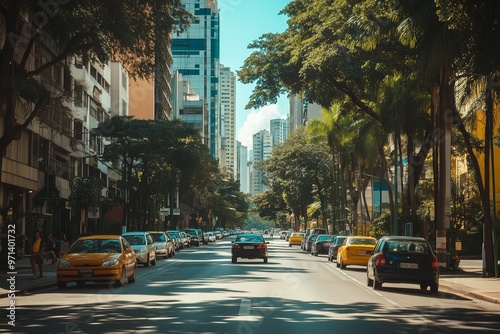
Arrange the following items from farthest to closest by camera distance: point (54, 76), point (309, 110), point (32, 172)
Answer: point (309, 110), point (54, 76), point (32, 172)

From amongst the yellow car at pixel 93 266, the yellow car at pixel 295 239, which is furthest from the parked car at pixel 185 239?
the yellow car at pixel 93 266

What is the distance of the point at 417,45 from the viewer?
88.2 ft

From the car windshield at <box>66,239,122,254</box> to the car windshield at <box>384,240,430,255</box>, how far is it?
8.06 m

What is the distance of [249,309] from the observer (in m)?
15.9

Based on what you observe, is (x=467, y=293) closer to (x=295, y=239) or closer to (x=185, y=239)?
(x=185, y=239)

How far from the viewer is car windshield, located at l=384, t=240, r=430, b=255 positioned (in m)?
22.3

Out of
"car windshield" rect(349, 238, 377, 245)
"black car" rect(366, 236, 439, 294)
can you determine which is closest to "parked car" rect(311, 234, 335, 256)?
"car windshield" rect(349, 238, 377, 245)

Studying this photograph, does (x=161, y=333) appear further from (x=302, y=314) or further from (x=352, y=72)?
(x=352, y=72)

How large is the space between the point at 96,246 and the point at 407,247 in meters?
9.29

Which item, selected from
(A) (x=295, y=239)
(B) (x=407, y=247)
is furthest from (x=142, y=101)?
(B) (x=407, y=247)

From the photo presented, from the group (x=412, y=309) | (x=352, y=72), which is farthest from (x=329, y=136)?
(x=412, y=309)

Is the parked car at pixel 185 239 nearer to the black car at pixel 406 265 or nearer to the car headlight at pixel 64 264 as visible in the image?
the car headlight at pixel 64 264

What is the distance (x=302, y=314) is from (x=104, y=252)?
9661 mm

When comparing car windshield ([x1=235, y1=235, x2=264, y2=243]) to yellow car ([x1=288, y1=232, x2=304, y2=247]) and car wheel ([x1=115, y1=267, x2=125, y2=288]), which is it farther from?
yellow car ([x1=288, y1=232, x2=304, y2=247])
